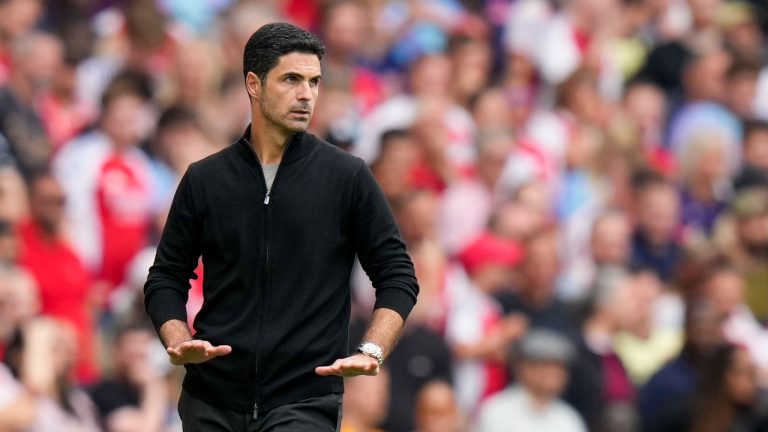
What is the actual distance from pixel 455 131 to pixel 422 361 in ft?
9.76

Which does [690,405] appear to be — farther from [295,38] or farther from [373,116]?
[295,38]

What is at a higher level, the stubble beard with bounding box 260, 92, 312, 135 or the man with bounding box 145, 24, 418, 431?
the stubble beard with bounding box 260, 92, 312, 135

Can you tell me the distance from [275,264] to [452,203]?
237 inches

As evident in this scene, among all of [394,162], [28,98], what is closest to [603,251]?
[394,162]

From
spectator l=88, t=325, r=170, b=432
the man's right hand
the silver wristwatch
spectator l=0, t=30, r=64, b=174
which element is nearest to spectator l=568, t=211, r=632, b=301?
spectator l=88, t=325, r=170, b=432

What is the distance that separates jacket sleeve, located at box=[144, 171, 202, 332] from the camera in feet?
19.2

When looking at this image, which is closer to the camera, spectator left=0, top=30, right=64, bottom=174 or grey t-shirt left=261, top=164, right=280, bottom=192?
grey t-shirt left=261, top=164, right=280, bottom=192

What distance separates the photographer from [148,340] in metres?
9.35

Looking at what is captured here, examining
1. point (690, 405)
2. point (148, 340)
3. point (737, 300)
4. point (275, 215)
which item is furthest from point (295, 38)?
point (737, 300)

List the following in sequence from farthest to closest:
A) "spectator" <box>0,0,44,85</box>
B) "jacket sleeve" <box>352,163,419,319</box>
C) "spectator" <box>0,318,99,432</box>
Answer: "spectator" <box>0,0,44,85</box>, "spectator" <box>0,318,99,432</box>, "jacket sleeve" <box>352,163,419,319</box>

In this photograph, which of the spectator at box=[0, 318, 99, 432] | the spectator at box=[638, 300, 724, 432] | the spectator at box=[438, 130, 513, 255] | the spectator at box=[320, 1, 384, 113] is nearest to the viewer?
the spectator at box=[0, 318, 99, 432]

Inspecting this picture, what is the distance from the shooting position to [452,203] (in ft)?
38.5

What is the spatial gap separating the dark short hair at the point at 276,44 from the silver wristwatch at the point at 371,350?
3.19ft

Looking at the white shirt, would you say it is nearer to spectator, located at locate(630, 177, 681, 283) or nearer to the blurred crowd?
the blurred crowd
